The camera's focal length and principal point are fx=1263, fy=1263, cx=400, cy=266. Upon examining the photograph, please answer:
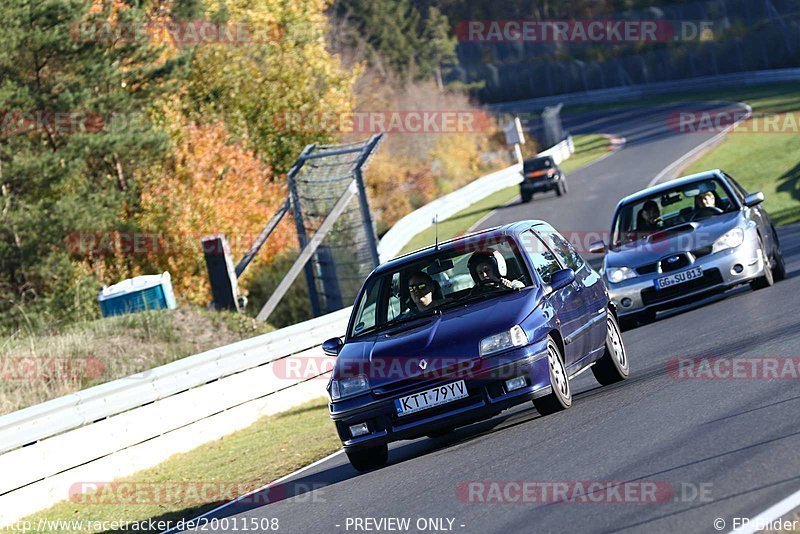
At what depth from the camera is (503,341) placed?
937cm

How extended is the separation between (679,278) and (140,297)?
40.2 ft

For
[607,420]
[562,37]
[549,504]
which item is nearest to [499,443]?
[607,420]

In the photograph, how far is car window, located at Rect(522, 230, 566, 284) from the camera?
10.6 meters

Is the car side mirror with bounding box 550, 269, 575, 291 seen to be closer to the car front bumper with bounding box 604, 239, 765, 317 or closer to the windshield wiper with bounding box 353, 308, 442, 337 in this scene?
the windshield wiper with bounding box 353, 308, 442, 337

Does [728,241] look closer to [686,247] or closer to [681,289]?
[686,247]

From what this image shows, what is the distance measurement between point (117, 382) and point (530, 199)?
3611 cm

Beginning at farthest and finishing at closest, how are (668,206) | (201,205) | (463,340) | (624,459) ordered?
(201,205), (668,206), (463,340), (624,459)

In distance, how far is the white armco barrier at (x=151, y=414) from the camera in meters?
11.9

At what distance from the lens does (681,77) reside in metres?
87.4

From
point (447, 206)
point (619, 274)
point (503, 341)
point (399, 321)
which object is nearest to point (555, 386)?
point (503, 341)

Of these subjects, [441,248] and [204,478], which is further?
[204,478]

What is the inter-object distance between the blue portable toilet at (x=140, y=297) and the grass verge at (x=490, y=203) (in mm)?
13683

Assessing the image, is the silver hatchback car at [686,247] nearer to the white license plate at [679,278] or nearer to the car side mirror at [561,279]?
the white license plate at [679,278]

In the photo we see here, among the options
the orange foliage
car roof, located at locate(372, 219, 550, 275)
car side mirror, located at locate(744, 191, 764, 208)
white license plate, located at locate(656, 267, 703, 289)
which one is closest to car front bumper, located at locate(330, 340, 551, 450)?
car roof, located at locate(372, 219, 550, 275)
